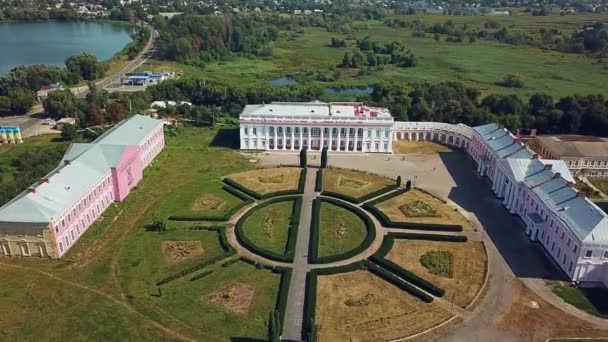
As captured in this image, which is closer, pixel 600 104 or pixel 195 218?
pixel 195 218

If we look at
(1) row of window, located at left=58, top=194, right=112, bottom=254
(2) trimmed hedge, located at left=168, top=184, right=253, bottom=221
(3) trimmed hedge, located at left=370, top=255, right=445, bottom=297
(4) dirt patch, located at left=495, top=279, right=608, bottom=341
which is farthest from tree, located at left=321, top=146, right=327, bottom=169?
(4) dirt patch, located at left=495, top=279, right=608, bottom=341

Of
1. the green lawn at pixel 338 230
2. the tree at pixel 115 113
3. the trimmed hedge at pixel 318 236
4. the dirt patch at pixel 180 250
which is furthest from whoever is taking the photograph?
the tree at pixel 115 113

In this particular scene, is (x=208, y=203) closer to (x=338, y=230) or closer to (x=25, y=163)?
(x=338, y=230)

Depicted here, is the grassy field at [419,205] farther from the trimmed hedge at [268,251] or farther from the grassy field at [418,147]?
the grassy field at [418,147]

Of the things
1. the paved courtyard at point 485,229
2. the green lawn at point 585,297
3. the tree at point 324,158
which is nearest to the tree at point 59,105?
the paved courtyard at point 485,229

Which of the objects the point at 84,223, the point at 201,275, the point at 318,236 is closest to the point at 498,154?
the point at 318,236

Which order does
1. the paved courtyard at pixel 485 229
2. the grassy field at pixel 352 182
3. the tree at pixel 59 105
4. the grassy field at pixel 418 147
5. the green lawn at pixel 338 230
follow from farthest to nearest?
1. the tree at pixel 59 105
2. the grassy field at pixel 418 147
3. the grassy field at pixel 352 182
4. the green lawn at pixel 338 230
5. the paved courtyard at pixel 485 229

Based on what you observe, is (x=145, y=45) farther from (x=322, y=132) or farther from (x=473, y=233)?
(x=473, y=233)

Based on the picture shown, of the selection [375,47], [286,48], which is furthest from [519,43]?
[286,48]

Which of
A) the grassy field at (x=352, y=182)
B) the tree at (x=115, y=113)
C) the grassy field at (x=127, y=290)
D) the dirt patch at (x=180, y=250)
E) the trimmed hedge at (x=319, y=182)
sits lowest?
the grassy field at (x=127, y=290)
